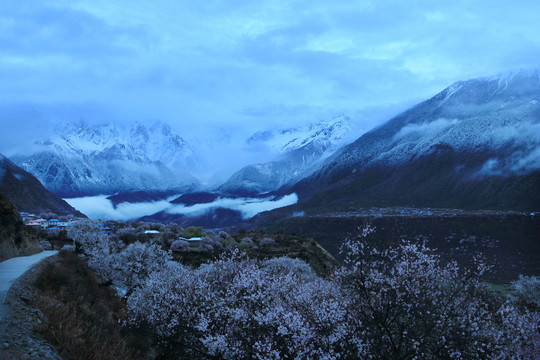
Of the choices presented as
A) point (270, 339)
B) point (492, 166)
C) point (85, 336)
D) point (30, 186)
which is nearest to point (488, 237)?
point (492, 166)

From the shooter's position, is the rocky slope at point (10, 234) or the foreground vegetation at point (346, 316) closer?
the foreground vegetation at point (346, 316)

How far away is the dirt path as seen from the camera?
12.0 m

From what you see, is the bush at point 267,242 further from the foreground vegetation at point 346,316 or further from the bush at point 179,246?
the foreground vegetation at point 346,316

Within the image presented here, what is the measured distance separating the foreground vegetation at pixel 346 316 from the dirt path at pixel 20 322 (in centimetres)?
329

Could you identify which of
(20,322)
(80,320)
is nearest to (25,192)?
(80,320)

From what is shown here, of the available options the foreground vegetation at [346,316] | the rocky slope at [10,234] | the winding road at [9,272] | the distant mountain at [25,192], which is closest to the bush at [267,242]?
the rocky slope at [10,234]

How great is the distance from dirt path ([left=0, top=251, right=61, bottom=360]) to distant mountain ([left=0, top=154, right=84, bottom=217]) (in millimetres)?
160170

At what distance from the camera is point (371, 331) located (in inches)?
748

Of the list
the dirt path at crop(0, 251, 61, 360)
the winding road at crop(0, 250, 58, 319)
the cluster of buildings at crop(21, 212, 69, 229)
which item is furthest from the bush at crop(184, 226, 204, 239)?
the dirt path at crop(0, 251, 61, 360)

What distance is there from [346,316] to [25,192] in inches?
7358

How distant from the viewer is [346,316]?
21000mm

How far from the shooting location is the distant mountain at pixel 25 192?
542 feet

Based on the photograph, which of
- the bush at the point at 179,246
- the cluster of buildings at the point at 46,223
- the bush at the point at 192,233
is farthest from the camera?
the bush at the point at 192,233

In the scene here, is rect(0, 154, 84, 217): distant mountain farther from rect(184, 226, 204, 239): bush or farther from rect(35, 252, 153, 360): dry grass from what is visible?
rect(35, 252, 153, 360): dry grass
